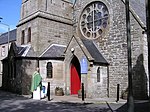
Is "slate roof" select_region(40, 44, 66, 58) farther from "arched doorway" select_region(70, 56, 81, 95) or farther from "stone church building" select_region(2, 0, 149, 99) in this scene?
"arched doorway" select_region(70, 56, 81, 95)

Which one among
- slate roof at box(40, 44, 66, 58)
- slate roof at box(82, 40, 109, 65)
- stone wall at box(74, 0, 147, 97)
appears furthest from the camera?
slate roof at box(40, 44, 66, 58)

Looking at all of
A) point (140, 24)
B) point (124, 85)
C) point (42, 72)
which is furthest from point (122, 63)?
point (42, 72)

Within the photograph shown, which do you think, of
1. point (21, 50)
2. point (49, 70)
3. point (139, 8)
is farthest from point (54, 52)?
point (139, 8)

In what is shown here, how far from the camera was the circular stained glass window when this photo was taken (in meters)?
20.5

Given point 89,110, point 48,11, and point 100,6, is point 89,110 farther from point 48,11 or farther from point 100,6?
point 48,11

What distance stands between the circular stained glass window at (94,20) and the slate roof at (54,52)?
9.38ft

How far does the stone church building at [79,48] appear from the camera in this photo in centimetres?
1753

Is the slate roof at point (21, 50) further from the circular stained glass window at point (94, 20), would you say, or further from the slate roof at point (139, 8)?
the slate roof at point (139, 8)

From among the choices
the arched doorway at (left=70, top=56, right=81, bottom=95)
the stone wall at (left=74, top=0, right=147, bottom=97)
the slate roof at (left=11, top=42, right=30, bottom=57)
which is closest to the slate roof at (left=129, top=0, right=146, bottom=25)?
the stone wall at (left=74, top=0, right=147, bottom=97)

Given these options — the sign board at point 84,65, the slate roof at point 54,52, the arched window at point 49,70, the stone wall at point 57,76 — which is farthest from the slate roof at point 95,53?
the arched window at point 49,70

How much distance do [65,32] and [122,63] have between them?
8.21 metres

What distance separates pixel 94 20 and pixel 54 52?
4.93 meters

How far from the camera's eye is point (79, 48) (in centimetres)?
1847

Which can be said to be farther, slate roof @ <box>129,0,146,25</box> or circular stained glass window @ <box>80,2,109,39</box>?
circular stained glass window @ <box>80,2,109,39</box>
